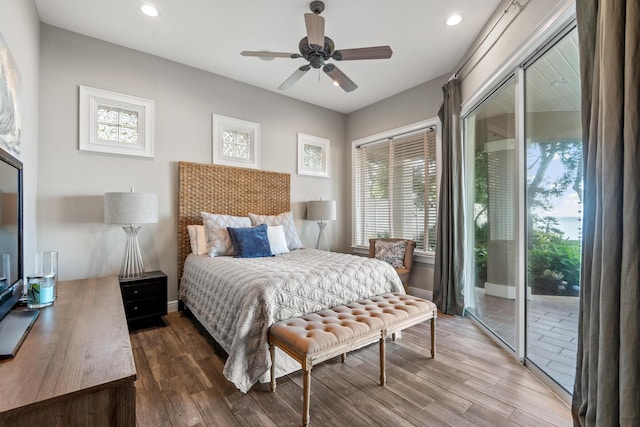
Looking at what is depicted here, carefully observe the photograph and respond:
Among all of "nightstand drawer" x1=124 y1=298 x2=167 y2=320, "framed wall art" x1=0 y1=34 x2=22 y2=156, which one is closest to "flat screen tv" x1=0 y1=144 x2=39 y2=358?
"framed wall art" x1=0 y1=34 x2=22 y2=156

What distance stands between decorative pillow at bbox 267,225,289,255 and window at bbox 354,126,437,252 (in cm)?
181

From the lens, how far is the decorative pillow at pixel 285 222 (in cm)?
381

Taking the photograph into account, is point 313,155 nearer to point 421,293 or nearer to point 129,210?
point 421,293

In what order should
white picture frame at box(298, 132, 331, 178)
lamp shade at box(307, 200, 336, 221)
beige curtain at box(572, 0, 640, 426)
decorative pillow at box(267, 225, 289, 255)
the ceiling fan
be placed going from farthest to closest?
1. white picture frame at box(298, 132, 331, 178)
2. lamp shade at box(307, 200, 336, 221)
3. decorative pillow at box(267, 225, 289, 255)
4. the ceiling fan
5. beige curtain at box(572, 0, 640, 426)

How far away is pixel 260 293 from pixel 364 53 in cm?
211

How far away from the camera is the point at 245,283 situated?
2.11m

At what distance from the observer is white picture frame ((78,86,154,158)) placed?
296cm

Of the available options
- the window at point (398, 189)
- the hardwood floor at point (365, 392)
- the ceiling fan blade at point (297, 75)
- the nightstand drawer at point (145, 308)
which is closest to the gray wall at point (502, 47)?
the window at point (398, 189)

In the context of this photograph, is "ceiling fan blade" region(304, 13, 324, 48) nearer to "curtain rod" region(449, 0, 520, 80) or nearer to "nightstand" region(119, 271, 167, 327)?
"curtain rod" region(449, 0, 520, 80)

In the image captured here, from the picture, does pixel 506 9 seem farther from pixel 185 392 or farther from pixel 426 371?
pixel 185 392

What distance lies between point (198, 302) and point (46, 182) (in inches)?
73.2

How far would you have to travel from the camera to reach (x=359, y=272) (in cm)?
252


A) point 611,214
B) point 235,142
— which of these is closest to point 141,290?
point 235,142

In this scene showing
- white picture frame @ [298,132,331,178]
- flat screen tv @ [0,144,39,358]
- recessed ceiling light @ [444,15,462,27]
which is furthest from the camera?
white picture frame @ [298,132,331,178]
